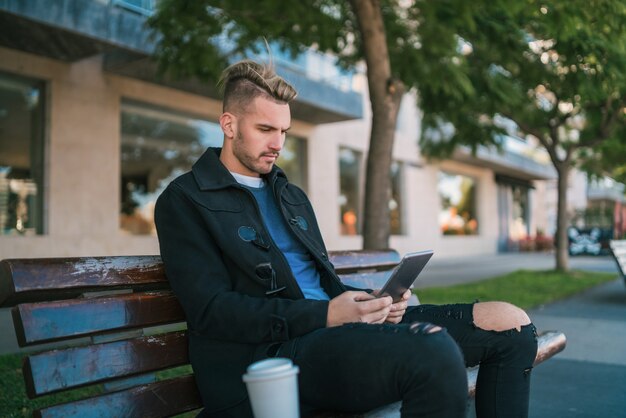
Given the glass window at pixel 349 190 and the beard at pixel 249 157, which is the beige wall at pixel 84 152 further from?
the beard at pixel 249 157

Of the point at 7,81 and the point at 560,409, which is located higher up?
the point at 7,81

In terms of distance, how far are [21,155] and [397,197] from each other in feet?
46.1

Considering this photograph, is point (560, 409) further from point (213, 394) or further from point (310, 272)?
point (213, 394)

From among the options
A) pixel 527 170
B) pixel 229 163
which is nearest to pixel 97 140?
Answer: pixel 229 163

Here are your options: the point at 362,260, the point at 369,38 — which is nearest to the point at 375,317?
the point at 362,260

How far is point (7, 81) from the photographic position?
10062mm

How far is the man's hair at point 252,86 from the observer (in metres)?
2.36

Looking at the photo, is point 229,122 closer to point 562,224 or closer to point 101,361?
point 101,361

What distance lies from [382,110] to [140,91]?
6.65 m

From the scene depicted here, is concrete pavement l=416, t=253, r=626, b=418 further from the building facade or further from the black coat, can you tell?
the building facade

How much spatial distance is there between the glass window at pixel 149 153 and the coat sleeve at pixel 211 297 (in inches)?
400

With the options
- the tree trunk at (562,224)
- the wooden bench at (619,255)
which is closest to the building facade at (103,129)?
the tree trunk at (562,224)

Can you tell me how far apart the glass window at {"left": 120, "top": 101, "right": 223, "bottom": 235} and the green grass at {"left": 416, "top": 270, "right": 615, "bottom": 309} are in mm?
5866

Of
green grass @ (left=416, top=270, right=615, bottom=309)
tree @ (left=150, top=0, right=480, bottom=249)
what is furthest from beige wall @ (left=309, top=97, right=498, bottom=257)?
tree @ (left=150, top=0, right=480, bottom=249)
